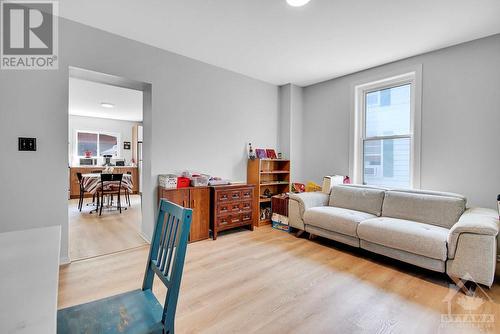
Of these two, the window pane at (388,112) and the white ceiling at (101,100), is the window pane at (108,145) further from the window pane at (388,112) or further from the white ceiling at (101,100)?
the window pane at (388,112)

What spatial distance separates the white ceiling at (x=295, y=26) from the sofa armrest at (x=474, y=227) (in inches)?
77.5

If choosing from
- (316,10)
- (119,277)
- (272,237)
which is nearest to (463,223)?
(272,237)

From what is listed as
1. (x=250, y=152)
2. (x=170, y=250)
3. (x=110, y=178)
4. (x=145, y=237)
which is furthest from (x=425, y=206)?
(x=110, y=178)

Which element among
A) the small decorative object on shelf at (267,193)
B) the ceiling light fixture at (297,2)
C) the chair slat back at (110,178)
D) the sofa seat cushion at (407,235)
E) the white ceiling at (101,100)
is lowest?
the sofa seat cushion at (407,235)

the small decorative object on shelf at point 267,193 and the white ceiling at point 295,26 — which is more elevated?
the white ceiling at point 295,26

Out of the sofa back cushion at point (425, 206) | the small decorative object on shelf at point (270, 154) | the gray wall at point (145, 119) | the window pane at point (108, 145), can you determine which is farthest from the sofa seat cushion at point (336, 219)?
the window pane at point (108, 145)

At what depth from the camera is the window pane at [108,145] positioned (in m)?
7.82

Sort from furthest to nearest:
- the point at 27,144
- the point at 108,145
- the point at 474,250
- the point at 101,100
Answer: the point at 108,145 → the point at 101,100 → the point at 27,144 → the point at 474,250

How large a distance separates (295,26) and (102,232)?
3880mm

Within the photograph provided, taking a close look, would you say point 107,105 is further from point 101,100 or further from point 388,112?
point 388,112

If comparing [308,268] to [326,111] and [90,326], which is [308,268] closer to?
[90,326]

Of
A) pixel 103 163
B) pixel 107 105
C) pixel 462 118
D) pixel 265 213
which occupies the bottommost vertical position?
pixel 265 213

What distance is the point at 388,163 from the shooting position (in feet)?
12.1

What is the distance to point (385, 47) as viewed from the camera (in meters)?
3.06
